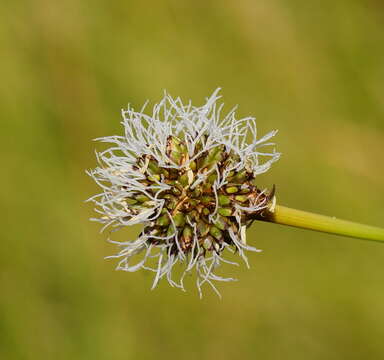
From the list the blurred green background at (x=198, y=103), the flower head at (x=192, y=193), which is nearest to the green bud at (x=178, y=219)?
the flower head at (x=192, y=193)

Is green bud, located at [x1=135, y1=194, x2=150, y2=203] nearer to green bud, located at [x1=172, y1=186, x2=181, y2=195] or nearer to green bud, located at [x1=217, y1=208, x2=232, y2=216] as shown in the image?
green bud, located at [x1=172, y1=186, x2=181, y2=195]

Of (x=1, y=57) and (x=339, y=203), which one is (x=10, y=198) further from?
(x=339, y=203)

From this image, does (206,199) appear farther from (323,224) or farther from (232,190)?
(323,224)

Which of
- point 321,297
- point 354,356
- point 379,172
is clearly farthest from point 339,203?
point 354,356

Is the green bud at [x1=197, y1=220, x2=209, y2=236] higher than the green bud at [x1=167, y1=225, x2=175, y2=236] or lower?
higher

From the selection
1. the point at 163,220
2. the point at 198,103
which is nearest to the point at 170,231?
the point at 163,220

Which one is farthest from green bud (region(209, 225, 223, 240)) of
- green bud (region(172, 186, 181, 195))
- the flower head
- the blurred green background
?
the blurred green background
